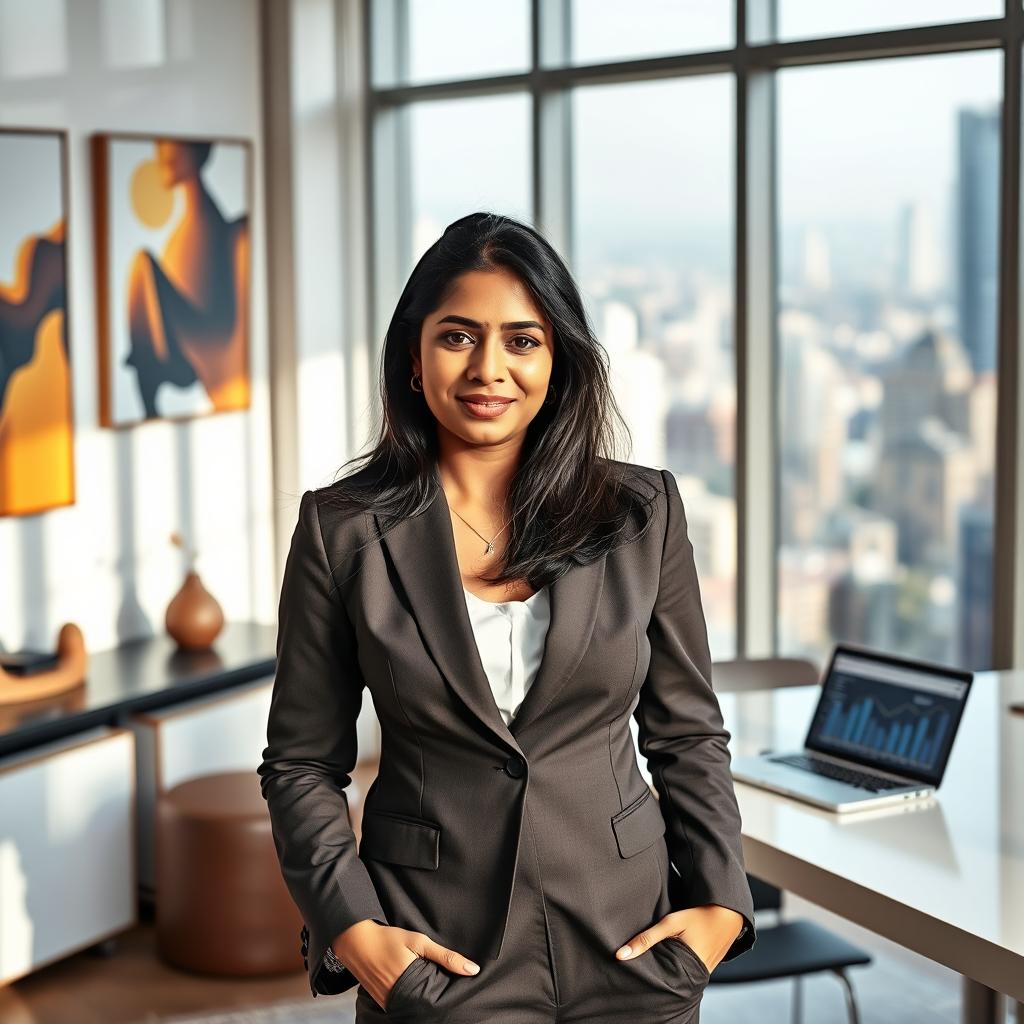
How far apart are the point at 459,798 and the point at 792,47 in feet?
10.9

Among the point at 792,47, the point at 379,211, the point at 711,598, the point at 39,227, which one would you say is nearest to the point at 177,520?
the point at 39,227

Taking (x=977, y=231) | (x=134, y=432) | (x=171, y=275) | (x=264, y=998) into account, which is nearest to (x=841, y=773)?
(x=264, y=998)

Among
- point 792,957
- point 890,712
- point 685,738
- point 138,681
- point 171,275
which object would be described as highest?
point 171,275

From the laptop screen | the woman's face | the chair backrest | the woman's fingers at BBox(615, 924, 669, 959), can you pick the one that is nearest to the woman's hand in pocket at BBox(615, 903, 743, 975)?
the woman's fingers at BBox(615, 924, 669, 959)

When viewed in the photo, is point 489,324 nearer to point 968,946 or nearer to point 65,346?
point 968,946

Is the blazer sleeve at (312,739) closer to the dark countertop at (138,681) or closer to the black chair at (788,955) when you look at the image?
the black chair at (788,955)

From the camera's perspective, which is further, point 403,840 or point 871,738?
point 871,738

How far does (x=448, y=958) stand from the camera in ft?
5.69

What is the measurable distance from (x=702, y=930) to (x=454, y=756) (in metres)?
0.38

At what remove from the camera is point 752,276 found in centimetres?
466

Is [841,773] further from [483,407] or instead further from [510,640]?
[483,407]

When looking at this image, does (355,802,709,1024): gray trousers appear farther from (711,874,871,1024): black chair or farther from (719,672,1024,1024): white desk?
(711,874,871,1024): black chair

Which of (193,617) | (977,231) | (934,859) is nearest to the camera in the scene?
(934,859)

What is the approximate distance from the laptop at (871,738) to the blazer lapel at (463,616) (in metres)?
0.90
